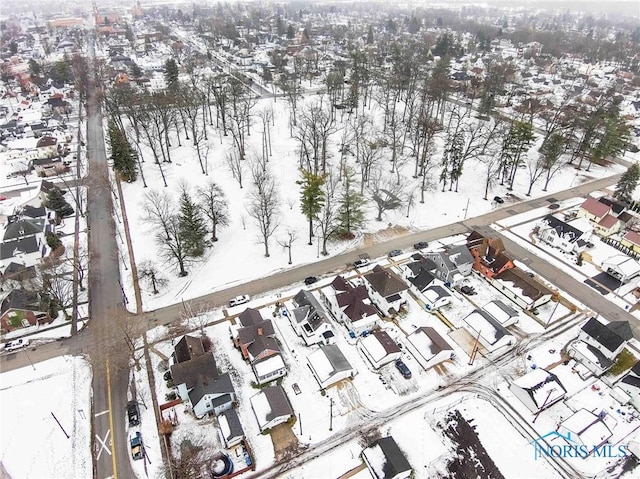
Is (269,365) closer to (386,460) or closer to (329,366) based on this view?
(329,366)

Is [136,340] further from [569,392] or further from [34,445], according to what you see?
[569,392]

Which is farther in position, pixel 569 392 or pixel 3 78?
pixel 3 78

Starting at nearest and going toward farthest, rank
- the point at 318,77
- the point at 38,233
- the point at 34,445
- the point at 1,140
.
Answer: the point at 34,445, the point at 38,233, the point at 1,140, the point at 318,77

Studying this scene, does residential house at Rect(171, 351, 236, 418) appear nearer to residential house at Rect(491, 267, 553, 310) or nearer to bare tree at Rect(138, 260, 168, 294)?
bare tree at Rect(138, 260, 168, 294)

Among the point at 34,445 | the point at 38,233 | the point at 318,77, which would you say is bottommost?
the point at 34,445

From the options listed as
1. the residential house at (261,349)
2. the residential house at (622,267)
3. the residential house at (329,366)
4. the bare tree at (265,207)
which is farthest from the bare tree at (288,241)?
the residential house at (622,267)

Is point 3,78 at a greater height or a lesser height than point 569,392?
greater

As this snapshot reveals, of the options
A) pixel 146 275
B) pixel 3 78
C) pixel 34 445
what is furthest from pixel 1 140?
pixel 34 445
